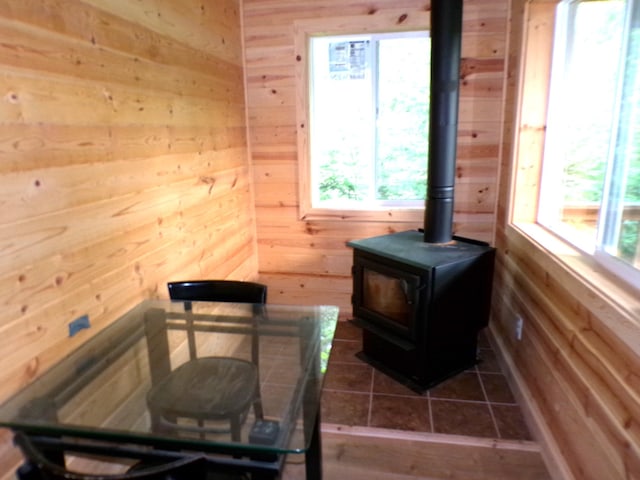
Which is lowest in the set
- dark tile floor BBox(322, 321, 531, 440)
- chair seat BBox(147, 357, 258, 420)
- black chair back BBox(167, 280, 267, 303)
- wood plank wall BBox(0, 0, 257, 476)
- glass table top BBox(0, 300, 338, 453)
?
dark tile floor BBox(322, 321, 531, 440)

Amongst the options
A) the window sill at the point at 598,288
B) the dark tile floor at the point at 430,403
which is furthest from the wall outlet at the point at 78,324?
the window sill at the point at 598,288

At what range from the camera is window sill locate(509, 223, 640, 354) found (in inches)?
50.9

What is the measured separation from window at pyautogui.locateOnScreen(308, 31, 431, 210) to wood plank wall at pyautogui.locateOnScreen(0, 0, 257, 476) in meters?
0.83

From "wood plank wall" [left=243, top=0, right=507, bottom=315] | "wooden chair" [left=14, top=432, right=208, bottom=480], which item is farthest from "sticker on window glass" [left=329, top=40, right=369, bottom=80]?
"wooden chair" [left=14, top=432, right=208, bottom=480]

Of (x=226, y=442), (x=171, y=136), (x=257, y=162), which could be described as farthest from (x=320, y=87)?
(x=226, y=442)

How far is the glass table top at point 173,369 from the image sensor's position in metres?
1.11

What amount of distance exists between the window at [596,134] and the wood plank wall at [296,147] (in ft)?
1.72

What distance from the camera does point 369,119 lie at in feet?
10.1

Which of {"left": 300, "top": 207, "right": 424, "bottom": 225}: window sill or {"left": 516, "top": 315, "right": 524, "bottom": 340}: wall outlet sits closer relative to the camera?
{"left": 516, "top": 315, "right": 524, "bottom": 340}: wall outlet

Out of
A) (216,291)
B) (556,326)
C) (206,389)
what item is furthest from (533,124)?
(206,389)

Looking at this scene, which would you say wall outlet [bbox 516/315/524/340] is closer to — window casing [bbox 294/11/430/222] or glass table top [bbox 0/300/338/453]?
window casing [bbox 294/11/430/222]

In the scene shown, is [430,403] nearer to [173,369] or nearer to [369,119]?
[173,369]

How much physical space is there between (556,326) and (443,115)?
4.00 feet

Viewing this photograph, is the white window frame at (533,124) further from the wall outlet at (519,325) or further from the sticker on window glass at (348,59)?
the sticker on window glass at (348,59)
